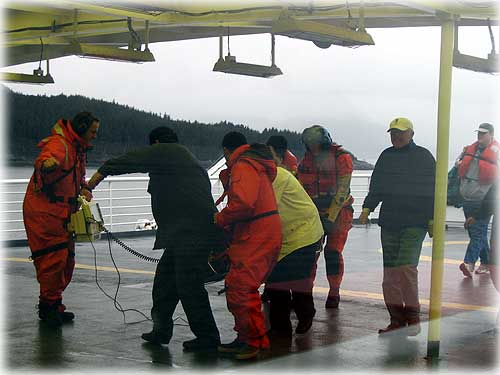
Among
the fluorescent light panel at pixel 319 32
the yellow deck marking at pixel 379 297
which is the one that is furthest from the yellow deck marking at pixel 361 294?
the fluorescent light panel at pixel 319 32

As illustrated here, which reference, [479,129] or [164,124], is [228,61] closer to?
[164,124]

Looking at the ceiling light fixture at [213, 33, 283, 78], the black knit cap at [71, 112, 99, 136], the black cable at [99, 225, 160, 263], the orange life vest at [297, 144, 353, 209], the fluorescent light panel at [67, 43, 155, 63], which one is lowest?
the black cable at [99, 225, 160, 263]

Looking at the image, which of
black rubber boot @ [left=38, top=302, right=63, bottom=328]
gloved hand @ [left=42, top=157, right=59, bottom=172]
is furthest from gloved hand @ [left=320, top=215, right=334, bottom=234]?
gloved hand @ [left=42, top=157, right=59, bottom=172]

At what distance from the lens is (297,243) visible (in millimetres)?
6906

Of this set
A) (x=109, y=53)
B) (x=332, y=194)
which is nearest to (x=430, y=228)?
(x=332, y=194)

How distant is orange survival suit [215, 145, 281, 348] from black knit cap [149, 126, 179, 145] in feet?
1.33

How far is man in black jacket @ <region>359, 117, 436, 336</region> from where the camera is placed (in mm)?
6605

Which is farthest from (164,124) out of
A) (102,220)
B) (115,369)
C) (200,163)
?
(115,369)

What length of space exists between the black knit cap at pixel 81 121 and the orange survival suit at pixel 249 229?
804mm

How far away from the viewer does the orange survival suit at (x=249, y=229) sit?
622 cm

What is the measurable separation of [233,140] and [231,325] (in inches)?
47.0

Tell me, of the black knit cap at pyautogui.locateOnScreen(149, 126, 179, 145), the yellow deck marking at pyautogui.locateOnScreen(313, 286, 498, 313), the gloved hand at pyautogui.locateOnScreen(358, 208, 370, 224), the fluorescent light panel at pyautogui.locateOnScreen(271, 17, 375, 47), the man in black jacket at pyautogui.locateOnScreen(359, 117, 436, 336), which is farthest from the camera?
the yellow deck marking at pyautogui.locateOnScreen(313, 286, 498, 313)

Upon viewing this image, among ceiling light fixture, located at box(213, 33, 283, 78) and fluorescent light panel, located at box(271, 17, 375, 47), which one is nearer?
fluorescent light panel, located at box(271, 17, 375, 47)

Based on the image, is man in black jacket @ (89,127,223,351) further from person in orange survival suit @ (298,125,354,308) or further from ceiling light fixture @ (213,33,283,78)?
person in orange survival suit @ (298,125,354,308)
